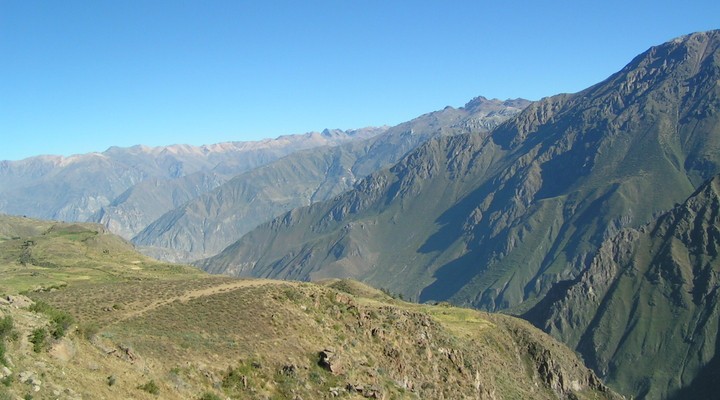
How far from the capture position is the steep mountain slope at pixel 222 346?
1607 inches

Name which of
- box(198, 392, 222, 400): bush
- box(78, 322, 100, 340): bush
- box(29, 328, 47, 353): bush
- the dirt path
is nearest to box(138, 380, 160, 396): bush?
box(198, 392, 222, 400): bush

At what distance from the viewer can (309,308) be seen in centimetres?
7531

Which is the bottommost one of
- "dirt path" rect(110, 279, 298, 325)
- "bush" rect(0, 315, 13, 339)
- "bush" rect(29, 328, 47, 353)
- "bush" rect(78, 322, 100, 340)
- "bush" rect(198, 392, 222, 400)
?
"bush" rect(198, 392, 222, 400)

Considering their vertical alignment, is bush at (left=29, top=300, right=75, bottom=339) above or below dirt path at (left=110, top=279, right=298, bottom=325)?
above

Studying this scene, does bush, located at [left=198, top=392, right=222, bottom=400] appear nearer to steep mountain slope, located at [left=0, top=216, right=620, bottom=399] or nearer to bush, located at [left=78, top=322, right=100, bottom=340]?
steep mountain slope, located at [left=0, top=216, right=620, bottom=399]

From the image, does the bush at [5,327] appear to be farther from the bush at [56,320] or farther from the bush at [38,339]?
the bush at [56,320]

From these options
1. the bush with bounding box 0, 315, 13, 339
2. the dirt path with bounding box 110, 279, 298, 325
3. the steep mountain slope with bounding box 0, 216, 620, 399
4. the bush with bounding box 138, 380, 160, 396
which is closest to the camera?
the bush with bounding box 0, 315, 13, 339

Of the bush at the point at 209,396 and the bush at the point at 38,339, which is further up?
the bush at the point at 38,339

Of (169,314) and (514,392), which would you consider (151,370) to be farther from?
(514,392)

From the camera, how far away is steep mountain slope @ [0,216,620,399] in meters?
40.8

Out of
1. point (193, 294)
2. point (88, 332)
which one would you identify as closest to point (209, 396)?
point (88, 332)

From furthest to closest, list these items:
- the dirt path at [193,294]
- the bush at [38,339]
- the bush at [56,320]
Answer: the dirt path at [193,294] < the bush at [56,320] < the bush at [38,339]

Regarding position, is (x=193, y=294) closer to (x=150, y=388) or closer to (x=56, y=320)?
(x=56, y=320)

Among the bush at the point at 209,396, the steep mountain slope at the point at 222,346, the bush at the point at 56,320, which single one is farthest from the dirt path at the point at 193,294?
the bush at the point at 209,396
